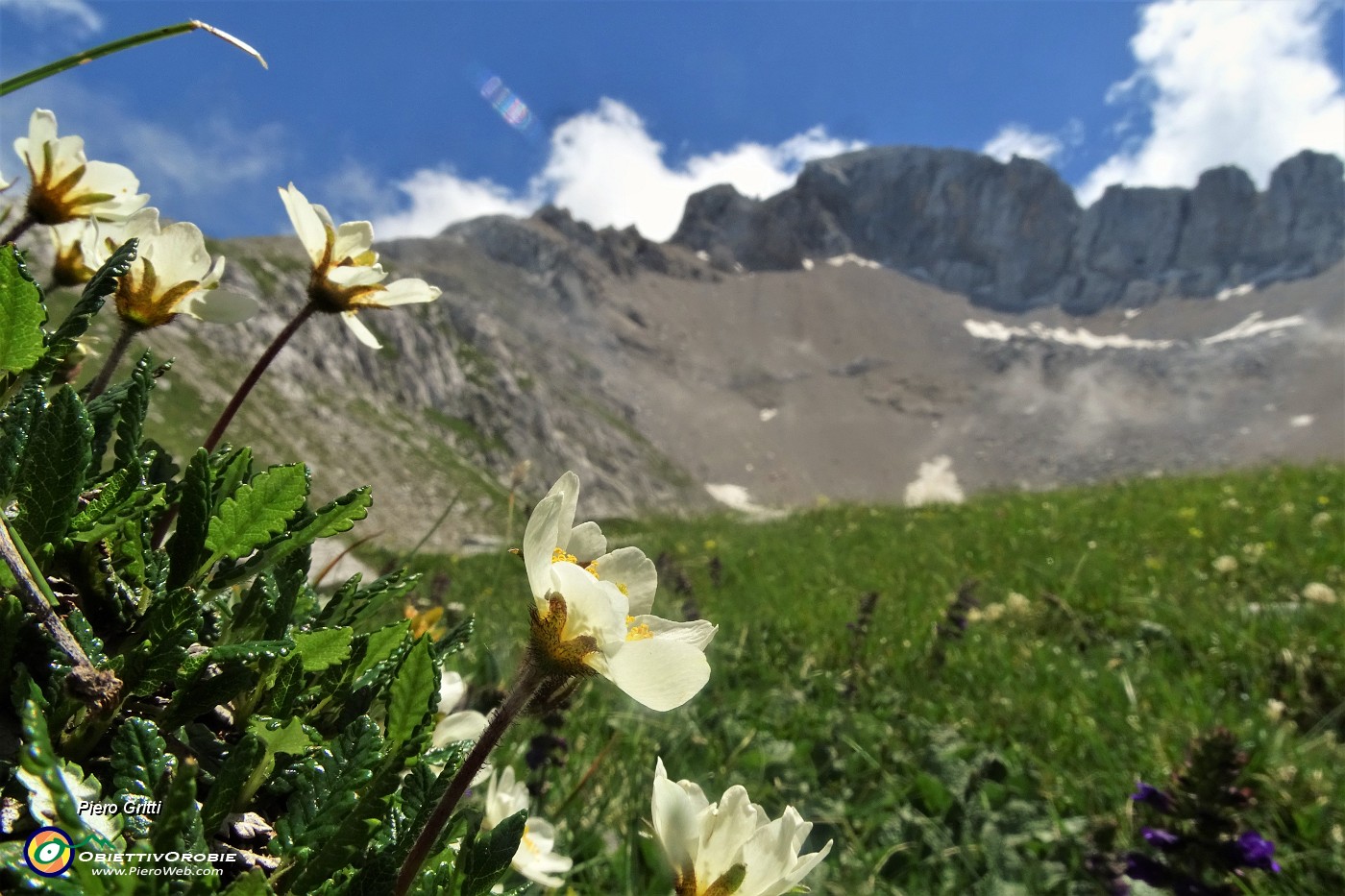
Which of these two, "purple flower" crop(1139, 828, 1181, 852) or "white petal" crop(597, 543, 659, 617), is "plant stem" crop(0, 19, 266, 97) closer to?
"white petal" crop(597, 543, 659, 617)

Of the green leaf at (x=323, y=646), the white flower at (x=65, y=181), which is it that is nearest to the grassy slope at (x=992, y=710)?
the green leaf at (x=323, y=646)

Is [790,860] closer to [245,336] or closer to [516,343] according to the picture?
[245,336]

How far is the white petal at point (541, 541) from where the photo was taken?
2.75ft

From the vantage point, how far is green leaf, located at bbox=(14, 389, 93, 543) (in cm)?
89

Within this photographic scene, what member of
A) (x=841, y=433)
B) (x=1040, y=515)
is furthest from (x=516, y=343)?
(x=1040, y=515)

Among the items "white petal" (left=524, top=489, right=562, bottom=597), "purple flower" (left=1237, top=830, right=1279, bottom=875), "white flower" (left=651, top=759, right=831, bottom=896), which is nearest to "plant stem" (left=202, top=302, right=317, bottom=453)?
"white petal" (left=524, top=489, right=562, bottom=597)

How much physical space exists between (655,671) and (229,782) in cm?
45

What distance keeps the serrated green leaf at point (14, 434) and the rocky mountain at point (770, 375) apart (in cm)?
7522

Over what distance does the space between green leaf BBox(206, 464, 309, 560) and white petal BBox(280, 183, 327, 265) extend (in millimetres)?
598

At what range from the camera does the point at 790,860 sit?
1.01m

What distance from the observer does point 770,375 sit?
17788 centimetres

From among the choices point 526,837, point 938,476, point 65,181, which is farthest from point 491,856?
point 938,476

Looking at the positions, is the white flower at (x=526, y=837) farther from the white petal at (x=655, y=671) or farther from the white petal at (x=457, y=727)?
the white petal at (x=655, y=671)

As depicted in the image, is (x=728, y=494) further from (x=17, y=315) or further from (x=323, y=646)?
(x=17, y=315)
